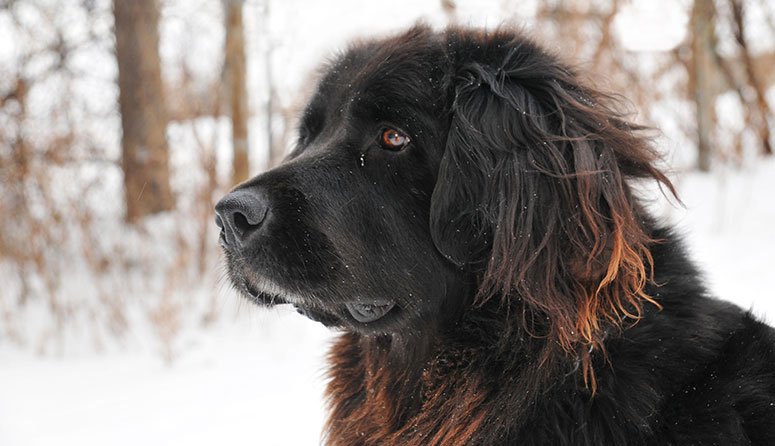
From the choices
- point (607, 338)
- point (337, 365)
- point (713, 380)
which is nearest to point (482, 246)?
point (607, 338)

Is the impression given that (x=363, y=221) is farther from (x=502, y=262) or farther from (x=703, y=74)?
(x=703, y=74)

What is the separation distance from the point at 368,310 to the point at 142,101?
278 inches

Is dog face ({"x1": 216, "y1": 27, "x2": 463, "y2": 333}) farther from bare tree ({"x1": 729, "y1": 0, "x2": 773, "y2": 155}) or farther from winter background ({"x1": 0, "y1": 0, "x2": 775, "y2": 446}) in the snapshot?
bare tree ({"x1": 729, "y1": 0, "x2": 773, "y2": 155})

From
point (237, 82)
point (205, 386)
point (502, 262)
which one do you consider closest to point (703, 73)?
point (237, 82)

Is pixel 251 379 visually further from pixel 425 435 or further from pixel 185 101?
pixel 185 101

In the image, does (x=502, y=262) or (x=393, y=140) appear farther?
(x=393, y=140)

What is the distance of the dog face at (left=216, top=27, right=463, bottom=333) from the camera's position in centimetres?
214

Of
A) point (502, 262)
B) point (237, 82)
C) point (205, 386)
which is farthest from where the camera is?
point (237, 82)

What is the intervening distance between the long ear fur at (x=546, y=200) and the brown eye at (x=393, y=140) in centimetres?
19

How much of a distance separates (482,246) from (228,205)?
3.08ft

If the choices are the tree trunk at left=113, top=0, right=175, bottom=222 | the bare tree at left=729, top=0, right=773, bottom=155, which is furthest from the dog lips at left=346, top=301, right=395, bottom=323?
the bare tree at left=729, top=0, right=773, bottom=155

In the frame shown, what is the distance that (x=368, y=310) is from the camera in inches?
88.9

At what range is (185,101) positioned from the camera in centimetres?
834

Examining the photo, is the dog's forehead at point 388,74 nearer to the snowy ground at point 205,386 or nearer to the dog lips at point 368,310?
the dog lips at point 368,310
